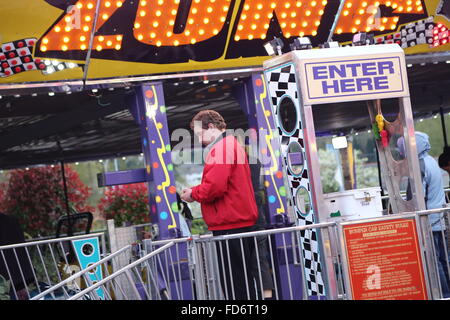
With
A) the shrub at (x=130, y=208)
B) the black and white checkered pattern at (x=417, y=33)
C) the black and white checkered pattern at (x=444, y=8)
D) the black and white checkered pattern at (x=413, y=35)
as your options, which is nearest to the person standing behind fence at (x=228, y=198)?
the black and white checkered pattern at (x=413, y=35)

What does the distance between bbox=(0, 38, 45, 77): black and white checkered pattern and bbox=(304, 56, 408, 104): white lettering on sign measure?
11.0 feet

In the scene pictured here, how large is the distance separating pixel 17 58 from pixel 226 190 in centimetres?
303

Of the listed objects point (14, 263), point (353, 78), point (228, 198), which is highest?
point (353, 78)

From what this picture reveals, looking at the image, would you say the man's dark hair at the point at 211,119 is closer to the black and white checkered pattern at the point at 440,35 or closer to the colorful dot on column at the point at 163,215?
the colorful dot on column at the point at 163,215

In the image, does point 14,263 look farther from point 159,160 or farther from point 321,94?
point 321,94

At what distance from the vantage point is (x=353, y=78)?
623 centimetres

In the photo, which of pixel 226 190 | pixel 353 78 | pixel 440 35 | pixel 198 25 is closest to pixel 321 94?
pixel 353 78

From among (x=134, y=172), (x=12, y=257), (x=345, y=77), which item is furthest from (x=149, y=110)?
(x=345, y=77)

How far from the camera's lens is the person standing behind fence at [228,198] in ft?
20.9

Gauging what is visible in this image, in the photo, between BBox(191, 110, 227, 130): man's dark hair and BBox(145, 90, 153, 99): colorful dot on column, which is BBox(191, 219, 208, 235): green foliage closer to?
BBox(145, 90, 153, 99): colorful dot on column

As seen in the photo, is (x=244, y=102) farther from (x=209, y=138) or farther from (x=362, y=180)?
(x=362, y=180)

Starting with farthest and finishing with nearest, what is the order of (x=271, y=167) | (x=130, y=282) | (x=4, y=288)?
(x=271, y=167) < (x=4, y=288) < (x=130, y=282)
